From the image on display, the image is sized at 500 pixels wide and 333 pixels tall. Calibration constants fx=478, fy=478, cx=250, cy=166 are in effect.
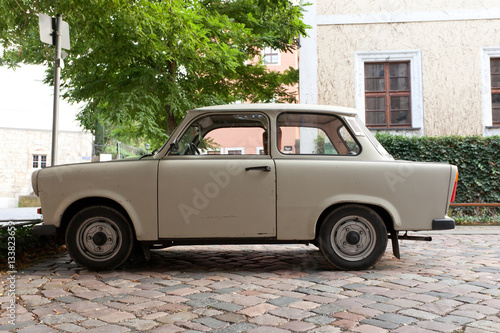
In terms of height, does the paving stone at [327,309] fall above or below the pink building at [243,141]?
below

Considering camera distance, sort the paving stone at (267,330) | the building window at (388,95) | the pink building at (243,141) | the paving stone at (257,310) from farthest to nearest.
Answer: the building window at (388,95), the pink building at (243,141), the paving stone at (257,310), the paving stone at (267,330)

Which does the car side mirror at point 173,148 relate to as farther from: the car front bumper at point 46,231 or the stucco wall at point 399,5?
the stucco wall at point 399,5

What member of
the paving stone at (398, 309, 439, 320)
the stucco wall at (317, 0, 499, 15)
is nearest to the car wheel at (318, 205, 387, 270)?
the paving stone at (398, 309, 439, 320)

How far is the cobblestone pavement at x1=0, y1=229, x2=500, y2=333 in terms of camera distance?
10.1 ft

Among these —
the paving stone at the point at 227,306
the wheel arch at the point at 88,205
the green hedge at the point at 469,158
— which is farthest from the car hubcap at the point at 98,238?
the green hedge at the point at 469,158

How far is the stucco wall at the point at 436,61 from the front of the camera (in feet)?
43.4

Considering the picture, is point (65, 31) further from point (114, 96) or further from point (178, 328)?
point (178, 328)

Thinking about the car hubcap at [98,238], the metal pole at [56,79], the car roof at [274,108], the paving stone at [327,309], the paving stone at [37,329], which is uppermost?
the metal pole at [56,79]

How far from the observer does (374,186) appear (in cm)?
483

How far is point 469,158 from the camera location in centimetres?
1152

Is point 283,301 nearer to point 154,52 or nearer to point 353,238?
point 353,238

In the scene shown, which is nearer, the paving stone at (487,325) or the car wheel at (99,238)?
the paving stone at (487,325)

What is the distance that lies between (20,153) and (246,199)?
119 ft

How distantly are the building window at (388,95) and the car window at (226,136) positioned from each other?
8.94 metres
